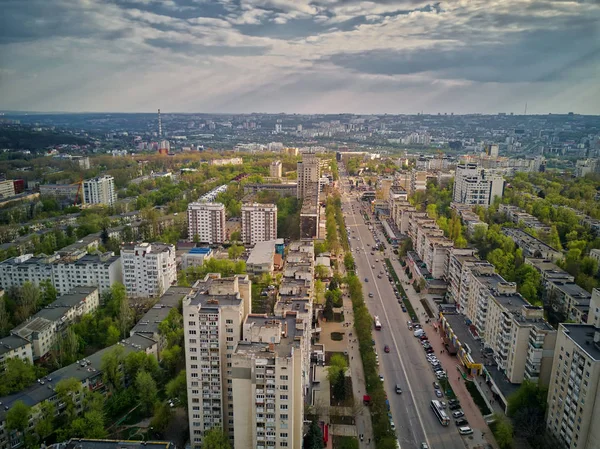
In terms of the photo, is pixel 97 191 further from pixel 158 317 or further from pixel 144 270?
pixel 158 317

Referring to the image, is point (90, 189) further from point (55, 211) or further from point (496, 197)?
point (496, 197)

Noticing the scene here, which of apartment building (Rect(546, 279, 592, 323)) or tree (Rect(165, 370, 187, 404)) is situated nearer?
tree (Rect(165, 370, 187, 404))

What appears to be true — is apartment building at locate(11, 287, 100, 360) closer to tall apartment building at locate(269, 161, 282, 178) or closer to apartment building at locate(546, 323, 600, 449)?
apartment building at locate(546, 323, 600, 449)

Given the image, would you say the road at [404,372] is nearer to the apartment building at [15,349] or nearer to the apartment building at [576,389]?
the apartment building at [576,389]

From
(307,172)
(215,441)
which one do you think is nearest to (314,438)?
(215,441)

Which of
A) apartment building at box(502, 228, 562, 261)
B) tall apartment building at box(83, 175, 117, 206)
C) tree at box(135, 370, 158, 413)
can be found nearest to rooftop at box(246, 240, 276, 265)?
tree at box(135, 370, 158, 413)

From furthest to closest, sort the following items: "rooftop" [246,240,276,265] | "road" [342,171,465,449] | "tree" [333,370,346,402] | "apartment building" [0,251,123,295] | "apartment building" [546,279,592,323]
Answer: "rooftop" [246,240,276,265]
"apartment building" [0,251,123,295]
"apartment building" [546,279,592,323]
"tree" [333,370,346,402]
"road" [342,171,465,449]

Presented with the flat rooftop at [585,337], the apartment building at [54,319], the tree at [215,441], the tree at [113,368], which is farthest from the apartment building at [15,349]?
the flat rooftop at [585,337]
